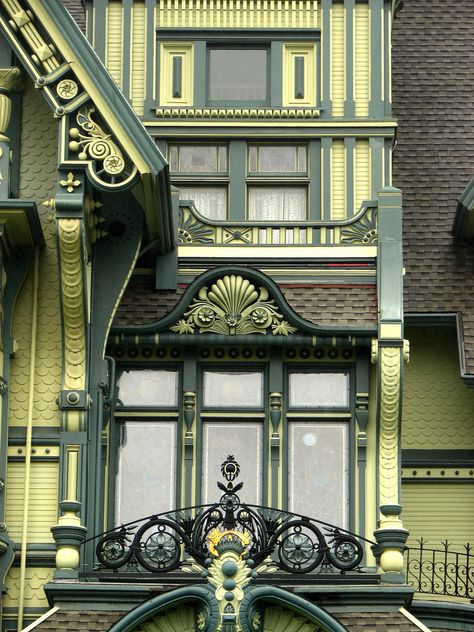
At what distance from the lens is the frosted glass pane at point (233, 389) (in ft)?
101

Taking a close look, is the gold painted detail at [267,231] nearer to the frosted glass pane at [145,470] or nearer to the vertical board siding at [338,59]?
the vertical board siding at [338,59]

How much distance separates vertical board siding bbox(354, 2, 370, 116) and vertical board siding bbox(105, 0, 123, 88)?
10.5 ft

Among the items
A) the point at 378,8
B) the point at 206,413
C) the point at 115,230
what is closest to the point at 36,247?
→ the point at 115,230

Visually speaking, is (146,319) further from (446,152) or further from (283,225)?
(446,152)

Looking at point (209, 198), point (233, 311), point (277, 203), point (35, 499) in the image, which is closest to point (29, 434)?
point (35, 499)

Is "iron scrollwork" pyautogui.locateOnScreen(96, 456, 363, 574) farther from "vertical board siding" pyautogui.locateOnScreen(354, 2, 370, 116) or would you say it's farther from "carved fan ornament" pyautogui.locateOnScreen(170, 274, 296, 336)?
"vertical board siding" pyautogui.locateOnScreen(354, 2, 370, 116)

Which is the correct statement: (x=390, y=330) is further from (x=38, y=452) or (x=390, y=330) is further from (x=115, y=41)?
(x=115, y=41)

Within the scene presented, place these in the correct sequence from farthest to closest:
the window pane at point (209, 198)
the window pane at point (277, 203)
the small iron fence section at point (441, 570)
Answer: the window pane at point (209, 198)
the window pane at point (277, 203)
the small iron fence section at point (441, 570)

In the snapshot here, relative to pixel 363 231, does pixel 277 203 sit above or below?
above

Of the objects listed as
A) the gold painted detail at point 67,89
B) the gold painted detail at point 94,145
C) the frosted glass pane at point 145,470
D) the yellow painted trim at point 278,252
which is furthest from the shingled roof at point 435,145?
the gold painted detail at point 67,89

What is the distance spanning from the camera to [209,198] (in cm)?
3231

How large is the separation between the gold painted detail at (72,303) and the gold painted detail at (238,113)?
12.1 feet

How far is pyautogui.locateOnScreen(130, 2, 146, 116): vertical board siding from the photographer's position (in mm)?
32500

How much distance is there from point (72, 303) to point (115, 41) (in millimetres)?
4814
